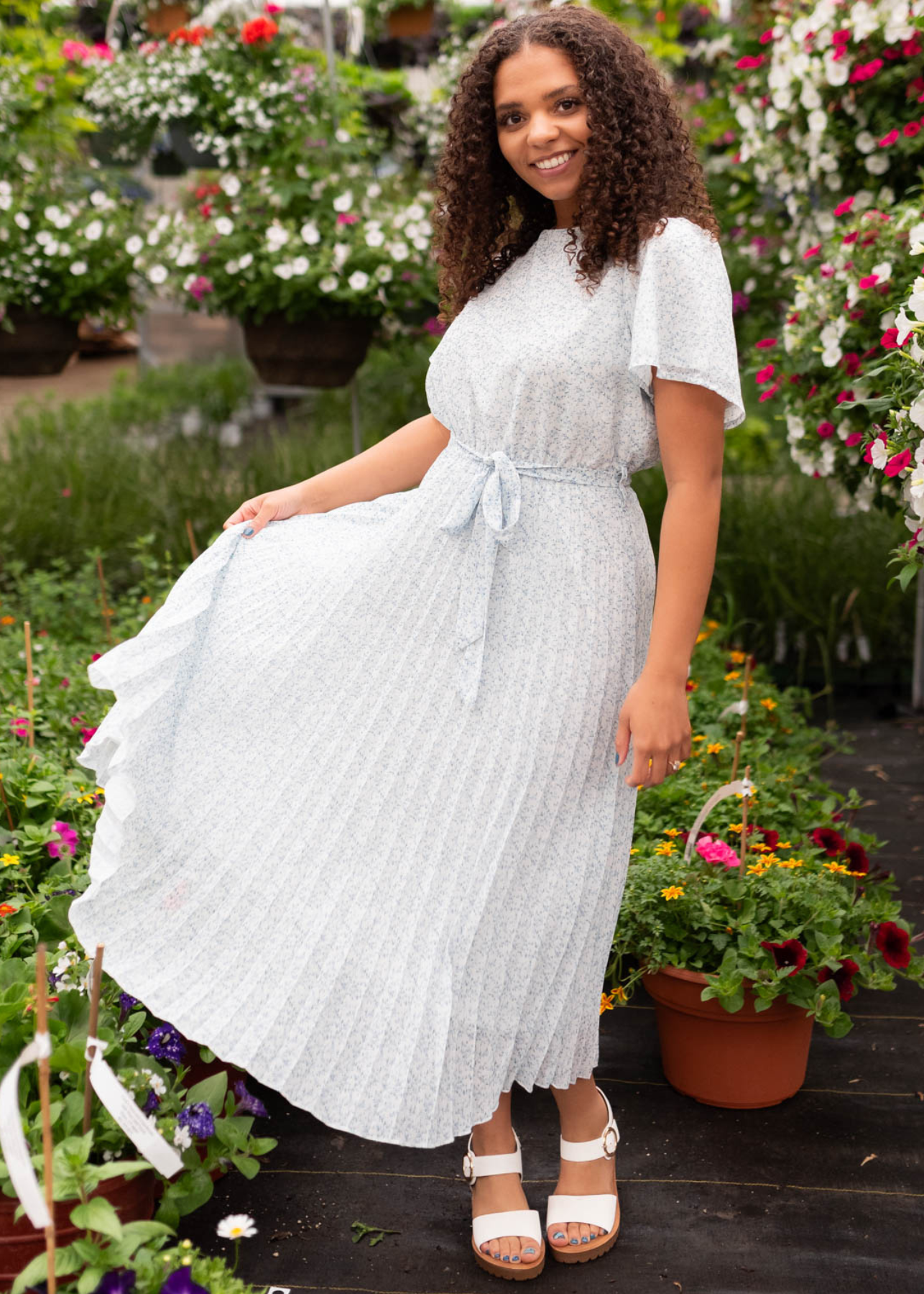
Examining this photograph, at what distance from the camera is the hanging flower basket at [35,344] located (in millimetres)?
3480

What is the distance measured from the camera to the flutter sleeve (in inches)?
50.4

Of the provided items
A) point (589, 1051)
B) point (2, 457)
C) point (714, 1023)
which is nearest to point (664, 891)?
point (714, 1023)

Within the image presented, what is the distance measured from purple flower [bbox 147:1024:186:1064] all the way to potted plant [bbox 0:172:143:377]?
8.14 feet

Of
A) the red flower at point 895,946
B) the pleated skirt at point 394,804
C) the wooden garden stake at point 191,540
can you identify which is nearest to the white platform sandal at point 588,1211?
the pleated skirt at point 394,804

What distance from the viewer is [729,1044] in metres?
1.79

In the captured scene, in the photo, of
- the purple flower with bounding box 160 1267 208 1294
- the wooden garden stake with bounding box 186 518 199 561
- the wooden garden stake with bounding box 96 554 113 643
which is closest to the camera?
the purple flower with bounding box 160 1267 208 1294

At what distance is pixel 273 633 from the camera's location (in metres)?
1.47

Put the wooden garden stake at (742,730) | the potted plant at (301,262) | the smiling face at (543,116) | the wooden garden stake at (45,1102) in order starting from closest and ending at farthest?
the wooden garden stake at (45,1102)
the smiling face at (543,116)
the wooden garden stake at (742,730)
the potted plant at (301,262)

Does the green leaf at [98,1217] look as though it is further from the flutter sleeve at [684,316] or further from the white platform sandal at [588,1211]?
the flutter sleeve at [684,316]

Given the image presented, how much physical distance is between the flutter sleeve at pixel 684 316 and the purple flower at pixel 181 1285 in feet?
3.30

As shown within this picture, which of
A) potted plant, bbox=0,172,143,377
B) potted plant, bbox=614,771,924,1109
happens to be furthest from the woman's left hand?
potted plant, bbox=0,172,143,377

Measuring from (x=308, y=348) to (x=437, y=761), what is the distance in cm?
215

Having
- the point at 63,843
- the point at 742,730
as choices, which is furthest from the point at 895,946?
the point at 63,843

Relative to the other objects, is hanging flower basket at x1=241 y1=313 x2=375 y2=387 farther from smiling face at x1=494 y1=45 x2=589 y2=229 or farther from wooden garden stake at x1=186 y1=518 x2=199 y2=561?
smiling face at x1=494 y1=45 x2=589 y2=229
